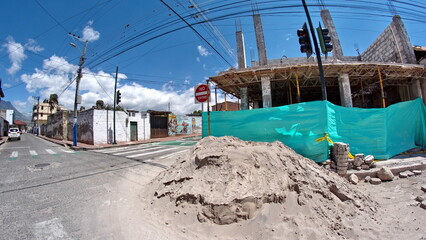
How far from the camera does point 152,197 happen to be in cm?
332

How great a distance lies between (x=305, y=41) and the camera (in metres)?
6.11

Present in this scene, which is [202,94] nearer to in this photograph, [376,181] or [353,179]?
[353,179]

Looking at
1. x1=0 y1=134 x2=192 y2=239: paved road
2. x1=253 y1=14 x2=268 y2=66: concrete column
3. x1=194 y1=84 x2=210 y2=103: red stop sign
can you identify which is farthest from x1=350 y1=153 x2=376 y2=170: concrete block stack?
x1=253 y1=14 x2=268 y2=66: concrete column

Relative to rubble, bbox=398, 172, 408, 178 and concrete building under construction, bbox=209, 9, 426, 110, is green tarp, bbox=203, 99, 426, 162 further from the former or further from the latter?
concrete building under construction, bbox=209, 9, 426, 110

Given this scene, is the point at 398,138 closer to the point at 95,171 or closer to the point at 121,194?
the point at 121,194

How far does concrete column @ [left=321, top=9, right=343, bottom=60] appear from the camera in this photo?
15362 mm

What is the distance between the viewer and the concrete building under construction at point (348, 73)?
10.7 m

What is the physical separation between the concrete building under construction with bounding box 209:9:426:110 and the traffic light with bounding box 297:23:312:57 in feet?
13.8

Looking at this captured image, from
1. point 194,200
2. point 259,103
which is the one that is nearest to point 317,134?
point 194,200

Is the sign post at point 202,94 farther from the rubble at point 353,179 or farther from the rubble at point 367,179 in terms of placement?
the rubble at point 367,179

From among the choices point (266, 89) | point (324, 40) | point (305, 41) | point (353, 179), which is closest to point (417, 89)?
point (266, 89)

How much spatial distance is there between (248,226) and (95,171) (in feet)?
18.3

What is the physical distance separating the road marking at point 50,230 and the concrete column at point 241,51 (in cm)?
1542

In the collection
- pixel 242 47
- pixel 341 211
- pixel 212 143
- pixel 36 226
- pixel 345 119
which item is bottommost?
pixel 341 211
